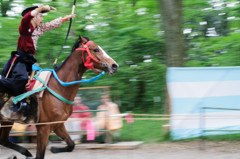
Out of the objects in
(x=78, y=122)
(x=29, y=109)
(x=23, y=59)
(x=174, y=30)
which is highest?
(x=23, y=59)

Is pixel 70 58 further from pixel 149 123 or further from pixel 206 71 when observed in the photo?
pixel 149 123

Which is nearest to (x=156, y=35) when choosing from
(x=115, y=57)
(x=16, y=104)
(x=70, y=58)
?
(x=115, y=57)

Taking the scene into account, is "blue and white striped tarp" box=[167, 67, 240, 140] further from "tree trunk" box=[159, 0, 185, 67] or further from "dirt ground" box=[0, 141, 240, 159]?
"tree trunk" box=[159, 0, 185, 67]

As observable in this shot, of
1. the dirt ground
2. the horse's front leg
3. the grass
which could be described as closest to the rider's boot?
the horse's front leg

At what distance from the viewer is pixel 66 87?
15.8 feet

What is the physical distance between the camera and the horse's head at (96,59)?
4789mm

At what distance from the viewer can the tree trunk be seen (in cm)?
707

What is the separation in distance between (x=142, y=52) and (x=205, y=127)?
13.4 ft

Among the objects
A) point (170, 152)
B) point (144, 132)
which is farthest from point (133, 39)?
point (170, 152)

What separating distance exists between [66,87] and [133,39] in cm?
497

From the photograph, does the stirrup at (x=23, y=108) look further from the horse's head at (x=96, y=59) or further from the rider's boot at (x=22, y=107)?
the horse's head at (x=96, y=59)

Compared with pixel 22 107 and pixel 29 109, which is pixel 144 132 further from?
pixel 22 107

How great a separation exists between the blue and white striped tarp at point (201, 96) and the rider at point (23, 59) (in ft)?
9.60

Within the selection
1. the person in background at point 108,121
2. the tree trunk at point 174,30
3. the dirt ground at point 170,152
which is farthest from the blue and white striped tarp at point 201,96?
the person in background at point 108,121
